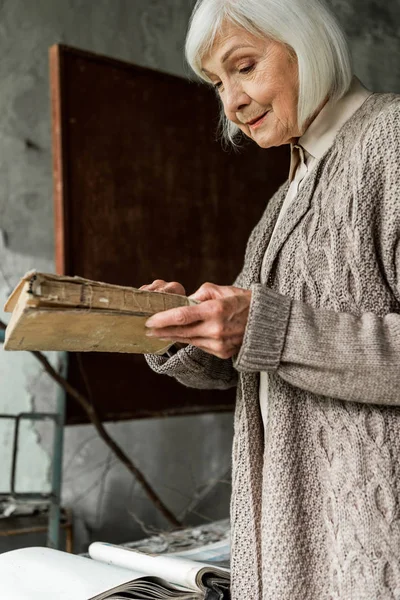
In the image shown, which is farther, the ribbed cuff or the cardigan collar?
the cardigan collar

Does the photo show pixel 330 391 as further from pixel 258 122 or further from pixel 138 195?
pixel 138 195

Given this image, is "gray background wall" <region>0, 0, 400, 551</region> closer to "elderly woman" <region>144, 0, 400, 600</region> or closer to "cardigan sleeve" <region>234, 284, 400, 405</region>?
"elderly woman" <region>144, 0, 400, 600</region>

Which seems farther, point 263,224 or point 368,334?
point 263,224

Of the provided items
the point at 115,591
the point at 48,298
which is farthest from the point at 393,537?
the point at 48,298

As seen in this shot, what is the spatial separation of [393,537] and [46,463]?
2.32m

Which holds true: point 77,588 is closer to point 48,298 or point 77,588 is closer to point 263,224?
point 48,298

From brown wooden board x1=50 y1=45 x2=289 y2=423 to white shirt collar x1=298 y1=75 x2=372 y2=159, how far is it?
1309 millimetres

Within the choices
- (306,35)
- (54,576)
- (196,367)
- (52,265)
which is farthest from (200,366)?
(52,265)

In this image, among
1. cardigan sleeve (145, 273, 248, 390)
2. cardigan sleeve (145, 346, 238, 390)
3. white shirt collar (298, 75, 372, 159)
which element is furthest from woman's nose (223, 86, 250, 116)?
cardigan sleeve (145, 346, 238, 390)

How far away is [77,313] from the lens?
0.88 m

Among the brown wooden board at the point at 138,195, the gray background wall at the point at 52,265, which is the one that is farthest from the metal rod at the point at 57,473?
the gray background wall at the point at 52,265

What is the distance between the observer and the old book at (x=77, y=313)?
85 cm

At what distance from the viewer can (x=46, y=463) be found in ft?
9.96

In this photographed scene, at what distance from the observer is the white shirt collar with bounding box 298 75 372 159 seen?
3.83ft
